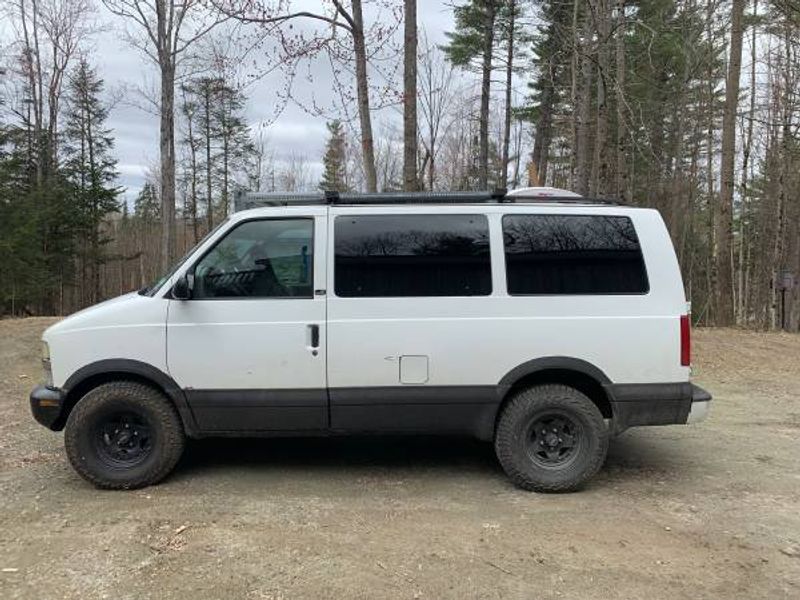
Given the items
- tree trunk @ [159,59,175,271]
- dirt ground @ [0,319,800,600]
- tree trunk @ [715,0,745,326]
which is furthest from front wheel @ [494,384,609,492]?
tree trunk @ [159,59,175,271]

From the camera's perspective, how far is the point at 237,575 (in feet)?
12.2

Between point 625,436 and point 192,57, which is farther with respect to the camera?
point 192,57

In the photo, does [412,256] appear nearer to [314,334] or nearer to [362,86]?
[314,334]

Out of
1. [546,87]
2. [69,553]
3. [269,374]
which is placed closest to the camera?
[69,553]

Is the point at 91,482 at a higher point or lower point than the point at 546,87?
lower

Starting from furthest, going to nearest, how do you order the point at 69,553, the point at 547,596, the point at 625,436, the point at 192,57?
1. the point at 192,57
2. the point at 625,436
3. the point at 69,553
4. the point at 547,596

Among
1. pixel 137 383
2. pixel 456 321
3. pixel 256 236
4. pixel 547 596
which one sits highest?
pixel 256 236

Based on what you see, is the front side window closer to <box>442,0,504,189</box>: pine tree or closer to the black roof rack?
the black roof rack

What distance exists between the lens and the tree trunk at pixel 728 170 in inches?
606

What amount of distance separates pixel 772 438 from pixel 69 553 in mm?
6133

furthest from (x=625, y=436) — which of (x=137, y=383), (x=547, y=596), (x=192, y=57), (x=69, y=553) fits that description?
(x=192, y=57)

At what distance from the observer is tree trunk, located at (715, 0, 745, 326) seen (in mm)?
15391

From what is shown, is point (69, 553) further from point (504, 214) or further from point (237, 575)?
point (504, 214)

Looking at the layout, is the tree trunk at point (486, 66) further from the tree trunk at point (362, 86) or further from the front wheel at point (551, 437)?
the front wheel at point (551, 437)
